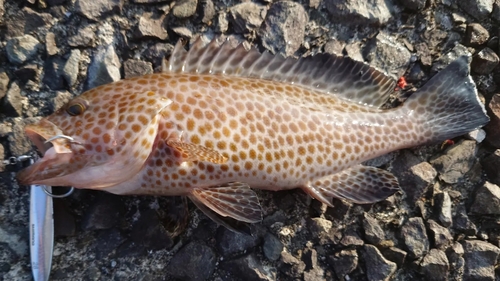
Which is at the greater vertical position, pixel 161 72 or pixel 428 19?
pixel 428 19

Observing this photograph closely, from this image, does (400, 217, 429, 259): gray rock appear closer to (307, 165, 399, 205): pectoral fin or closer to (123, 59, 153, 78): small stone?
(307, 165, 399, 205): pectoral fin

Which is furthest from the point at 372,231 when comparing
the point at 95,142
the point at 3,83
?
the point at 3,83

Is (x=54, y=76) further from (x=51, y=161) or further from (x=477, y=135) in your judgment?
(x=477, y=135)

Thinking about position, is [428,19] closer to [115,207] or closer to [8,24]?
[115,207]

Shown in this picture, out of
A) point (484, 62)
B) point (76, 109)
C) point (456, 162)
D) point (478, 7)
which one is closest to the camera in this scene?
point (76, 109)

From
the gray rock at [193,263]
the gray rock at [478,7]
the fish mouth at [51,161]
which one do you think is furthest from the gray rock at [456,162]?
the fish mouth at [51,161]

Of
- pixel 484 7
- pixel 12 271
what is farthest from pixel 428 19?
pixel 12 271
